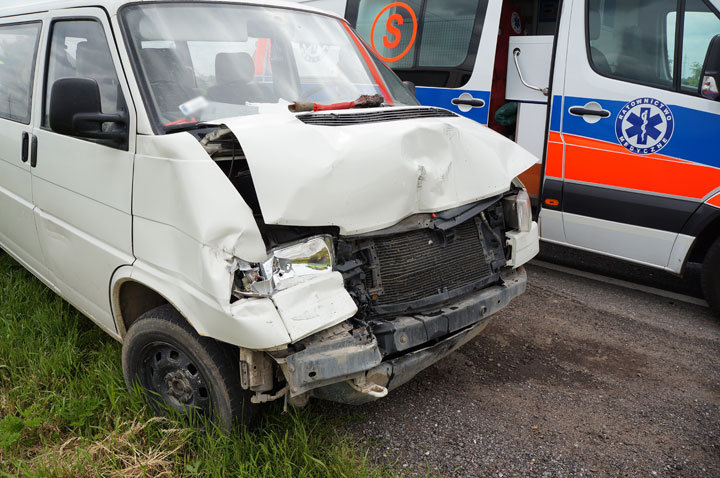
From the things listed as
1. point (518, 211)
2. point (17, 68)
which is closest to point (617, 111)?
point (518, 211)

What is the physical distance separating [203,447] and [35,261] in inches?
78.1

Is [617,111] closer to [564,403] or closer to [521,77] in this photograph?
[521,77]

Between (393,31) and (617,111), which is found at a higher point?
(393,31)

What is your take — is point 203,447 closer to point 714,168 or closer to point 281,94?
point 281,94

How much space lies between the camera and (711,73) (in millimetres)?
3729

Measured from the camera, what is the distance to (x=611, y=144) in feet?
14.3

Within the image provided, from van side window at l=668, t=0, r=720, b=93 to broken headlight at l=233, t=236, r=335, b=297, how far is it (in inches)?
118

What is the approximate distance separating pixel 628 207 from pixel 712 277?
2.41 feet

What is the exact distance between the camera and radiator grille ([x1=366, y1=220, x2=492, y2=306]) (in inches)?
103

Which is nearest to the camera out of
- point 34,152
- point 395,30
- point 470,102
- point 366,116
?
point 366,116

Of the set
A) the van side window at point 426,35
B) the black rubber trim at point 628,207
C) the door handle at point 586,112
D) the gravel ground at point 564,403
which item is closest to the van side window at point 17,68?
the gravel ground at point 564,403

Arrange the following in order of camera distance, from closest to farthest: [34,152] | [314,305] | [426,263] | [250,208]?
[314,305] → [250,208] → [426,263] → [34,152]

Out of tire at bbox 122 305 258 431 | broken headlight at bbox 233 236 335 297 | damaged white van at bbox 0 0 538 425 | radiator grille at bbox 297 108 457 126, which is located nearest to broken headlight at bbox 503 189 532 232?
damaged white van at bbox 0 0 538 425

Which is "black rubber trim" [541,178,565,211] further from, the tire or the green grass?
the tire
